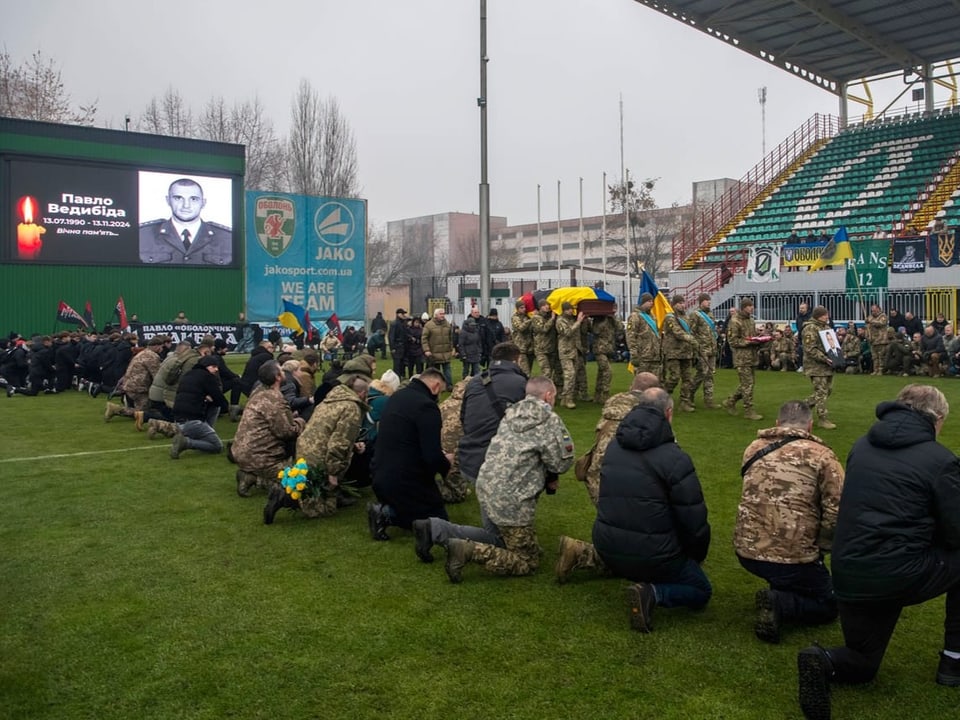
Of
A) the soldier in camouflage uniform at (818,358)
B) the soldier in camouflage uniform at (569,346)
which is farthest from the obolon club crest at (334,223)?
the soldier in camouflage uniform at (818,358)

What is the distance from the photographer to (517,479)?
597cm

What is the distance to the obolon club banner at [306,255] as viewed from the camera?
3173cm

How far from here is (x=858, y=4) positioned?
99.2ft

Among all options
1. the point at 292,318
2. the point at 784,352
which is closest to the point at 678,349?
the point at 784,352

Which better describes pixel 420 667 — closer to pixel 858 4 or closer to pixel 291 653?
pixel 291 653

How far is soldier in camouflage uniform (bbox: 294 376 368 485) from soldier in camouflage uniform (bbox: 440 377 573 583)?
2.03 metres

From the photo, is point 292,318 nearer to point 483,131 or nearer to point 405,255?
point 483,131

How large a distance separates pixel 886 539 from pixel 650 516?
1.33m

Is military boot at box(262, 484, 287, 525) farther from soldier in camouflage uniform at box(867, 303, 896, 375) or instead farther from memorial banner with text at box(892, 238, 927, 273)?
memorial banner with text at box(892, 238, 927, 273)

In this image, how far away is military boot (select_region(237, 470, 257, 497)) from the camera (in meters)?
8.86

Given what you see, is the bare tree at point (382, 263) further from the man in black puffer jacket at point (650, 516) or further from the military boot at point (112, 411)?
the man in black puffer jacket at point (650, 516)

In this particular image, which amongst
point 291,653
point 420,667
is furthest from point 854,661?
point 291,653

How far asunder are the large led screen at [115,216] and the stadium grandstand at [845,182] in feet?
55.8

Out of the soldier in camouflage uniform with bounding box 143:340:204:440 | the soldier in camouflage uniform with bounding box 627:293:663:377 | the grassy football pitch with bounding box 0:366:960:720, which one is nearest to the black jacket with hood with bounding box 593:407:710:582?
the grassy football pitch with bounding box 0:366:960:720
